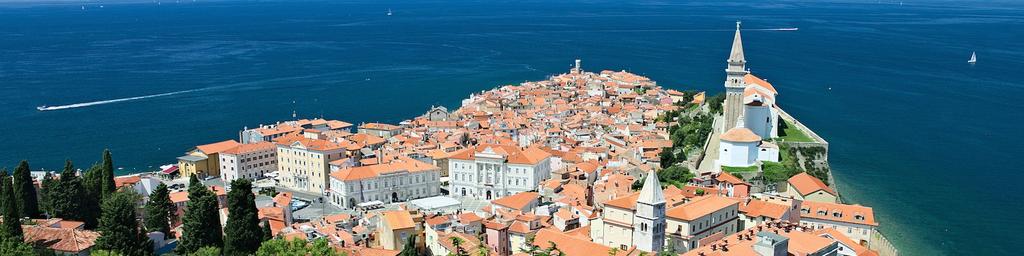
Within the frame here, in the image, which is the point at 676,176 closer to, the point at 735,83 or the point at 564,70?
the point at 735,83

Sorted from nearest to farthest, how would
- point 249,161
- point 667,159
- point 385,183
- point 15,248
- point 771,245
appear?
1. point 15,248
2. point 771,245
3. point 385,183
4. point 667,159
5. point 249,161

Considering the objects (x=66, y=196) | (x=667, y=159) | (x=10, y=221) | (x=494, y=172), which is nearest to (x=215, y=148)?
(x=494, y=172)

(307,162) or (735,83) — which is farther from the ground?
(735,83)

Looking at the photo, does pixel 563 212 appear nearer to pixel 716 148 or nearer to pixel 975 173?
pixel 716 148

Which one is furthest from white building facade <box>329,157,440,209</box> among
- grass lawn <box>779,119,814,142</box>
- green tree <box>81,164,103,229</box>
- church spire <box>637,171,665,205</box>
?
grass lawn <box>779,119,814,142</box>

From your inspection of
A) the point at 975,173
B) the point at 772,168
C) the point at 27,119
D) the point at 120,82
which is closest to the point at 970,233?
the point at 772,168

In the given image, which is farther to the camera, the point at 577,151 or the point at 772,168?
the point at 577,151
